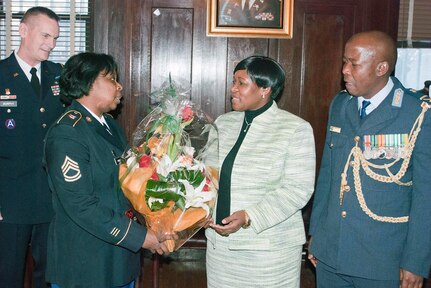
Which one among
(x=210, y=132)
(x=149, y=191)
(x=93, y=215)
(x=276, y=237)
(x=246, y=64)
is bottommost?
(x=276, y=237)

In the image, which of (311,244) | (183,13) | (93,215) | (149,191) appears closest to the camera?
(149,191)

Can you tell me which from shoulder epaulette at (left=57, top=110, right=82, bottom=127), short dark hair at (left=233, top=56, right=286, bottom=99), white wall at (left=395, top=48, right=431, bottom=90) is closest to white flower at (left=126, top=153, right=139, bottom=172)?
shoulder epaulette at (left=57, top=110, right=82, bottom=127)

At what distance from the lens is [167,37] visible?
388 centimetres

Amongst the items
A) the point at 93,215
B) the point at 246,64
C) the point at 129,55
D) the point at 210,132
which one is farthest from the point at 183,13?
the point at 93,215

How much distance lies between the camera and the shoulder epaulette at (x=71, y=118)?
191 centimetres

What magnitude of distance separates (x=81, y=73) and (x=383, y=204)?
49.0 inches

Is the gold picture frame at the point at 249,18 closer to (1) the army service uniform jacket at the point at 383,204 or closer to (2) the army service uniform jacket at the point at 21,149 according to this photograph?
(2) the army service uniform jacket at the point at 21,149

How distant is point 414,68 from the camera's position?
426 cm

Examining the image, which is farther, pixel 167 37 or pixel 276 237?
pixel 167 37

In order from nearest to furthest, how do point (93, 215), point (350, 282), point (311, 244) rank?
point (93, 215)
point (350, 282)
point (311, 244)

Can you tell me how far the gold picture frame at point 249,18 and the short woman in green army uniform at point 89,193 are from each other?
1.91m

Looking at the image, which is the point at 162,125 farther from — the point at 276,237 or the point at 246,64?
the point at 276,237

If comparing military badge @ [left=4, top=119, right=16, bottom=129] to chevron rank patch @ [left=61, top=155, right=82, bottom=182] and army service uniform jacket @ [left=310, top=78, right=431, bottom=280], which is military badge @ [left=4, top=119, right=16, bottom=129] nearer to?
chevron rank patch @ [left=61, top=155, right=82, bottom=182]

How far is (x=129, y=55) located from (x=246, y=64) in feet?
6.16
